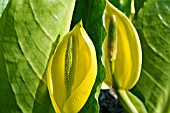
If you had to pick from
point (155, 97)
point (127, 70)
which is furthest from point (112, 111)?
point (127, 70)

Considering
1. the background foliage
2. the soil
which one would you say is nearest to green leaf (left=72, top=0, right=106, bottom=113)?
the background foliage

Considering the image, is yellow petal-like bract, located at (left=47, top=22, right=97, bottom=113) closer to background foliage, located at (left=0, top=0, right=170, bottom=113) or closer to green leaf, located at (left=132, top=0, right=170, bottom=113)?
background foliage, located at (left=0, top=0, right=170, bottom=113)

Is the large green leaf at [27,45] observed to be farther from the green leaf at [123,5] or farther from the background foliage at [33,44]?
the green leaf at [123,5]

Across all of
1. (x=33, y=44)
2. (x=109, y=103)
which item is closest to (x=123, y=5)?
(x=33, y=44)

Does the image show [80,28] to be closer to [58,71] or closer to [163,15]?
[58,71]

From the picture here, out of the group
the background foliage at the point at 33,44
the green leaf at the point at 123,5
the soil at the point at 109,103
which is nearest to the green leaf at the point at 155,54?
the green leaf at the point at 123,5

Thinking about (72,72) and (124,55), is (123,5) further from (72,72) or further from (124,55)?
(72,72)
